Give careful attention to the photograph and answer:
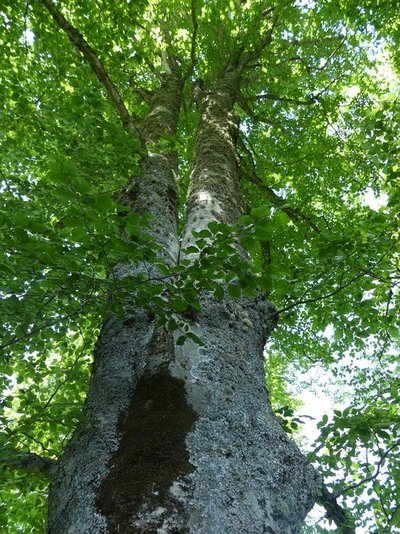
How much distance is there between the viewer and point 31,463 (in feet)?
6.42

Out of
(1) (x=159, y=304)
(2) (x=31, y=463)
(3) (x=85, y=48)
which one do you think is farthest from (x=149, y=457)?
(3) (x=85, y=48)

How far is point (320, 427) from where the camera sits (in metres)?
3.46

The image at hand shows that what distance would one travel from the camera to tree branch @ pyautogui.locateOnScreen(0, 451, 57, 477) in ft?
6.18

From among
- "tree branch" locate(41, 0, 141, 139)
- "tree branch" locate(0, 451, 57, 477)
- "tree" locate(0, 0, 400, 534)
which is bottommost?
"tree branch" locate(0, 451, 57, 477)

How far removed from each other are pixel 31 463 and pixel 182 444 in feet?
3.08

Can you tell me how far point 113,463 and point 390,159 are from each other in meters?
3.01

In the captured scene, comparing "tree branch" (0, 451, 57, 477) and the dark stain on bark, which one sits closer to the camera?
the dark stain on bark

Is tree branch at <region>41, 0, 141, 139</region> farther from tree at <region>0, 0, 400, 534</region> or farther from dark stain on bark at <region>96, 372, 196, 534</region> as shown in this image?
dark stain on bark at <region>96, 372, 196, 534</region>

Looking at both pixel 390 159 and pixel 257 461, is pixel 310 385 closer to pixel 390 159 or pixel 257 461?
pixel 390 159

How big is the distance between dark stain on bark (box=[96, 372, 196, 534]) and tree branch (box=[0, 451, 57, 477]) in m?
0.55

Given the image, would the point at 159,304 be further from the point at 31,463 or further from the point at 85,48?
the point at 85,48

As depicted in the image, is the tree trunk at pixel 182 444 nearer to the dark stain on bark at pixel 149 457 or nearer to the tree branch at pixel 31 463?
the dark stain on bark at pixel 149 457

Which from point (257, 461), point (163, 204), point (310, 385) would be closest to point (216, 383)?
point (257, 461)

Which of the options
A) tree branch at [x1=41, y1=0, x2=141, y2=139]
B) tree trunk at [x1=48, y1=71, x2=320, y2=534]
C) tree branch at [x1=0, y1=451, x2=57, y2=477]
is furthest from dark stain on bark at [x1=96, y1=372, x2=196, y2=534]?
tree branch at [x1=41, y1=0, x2=141, y2=139]
